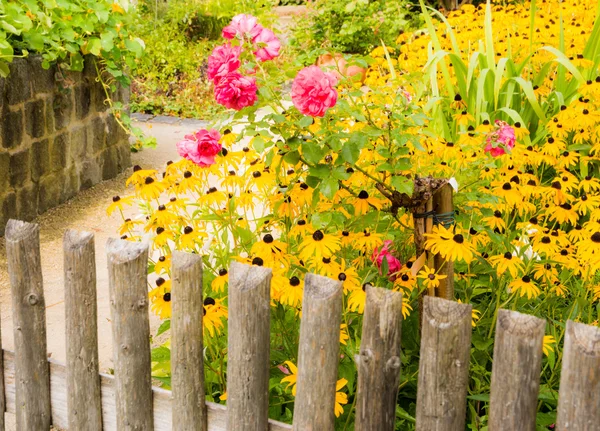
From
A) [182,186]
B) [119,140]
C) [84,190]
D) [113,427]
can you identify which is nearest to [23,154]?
[84,190]

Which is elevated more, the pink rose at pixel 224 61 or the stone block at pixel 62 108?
the pink rose at pixel 224 61

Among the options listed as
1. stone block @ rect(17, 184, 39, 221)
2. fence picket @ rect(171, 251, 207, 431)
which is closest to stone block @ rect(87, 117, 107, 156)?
stone block @ rect(17, 184, 39, 221)

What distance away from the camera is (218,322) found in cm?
199

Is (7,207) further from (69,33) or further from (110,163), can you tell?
(110,163)

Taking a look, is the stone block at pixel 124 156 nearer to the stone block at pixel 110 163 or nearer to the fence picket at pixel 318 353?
the stone block at pixel 110 163

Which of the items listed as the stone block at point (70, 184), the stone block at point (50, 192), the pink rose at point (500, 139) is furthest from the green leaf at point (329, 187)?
the stone block at point (70, 184)

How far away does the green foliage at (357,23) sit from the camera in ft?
27.4

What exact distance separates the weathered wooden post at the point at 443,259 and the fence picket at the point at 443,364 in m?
0.61

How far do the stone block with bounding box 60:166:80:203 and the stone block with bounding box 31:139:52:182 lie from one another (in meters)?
0.20

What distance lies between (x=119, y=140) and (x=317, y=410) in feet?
13.2

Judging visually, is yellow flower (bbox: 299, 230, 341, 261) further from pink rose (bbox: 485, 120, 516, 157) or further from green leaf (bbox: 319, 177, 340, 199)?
pink rose (bbox: 485, 120, 516, 157)

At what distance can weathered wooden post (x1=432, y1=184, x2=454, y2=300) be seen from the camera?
210cm

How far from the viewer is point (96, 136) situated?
16.6ft

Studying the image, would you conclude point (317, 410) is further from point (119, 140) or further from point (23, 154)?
point (119, 140)
